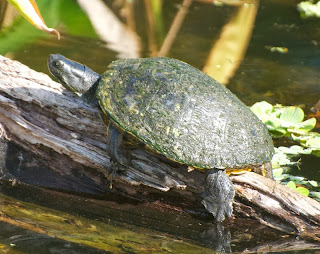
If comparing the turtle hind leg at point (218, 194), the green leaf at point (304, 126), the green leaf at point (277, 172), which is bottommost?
the turtle hind leg at point (218, 194)

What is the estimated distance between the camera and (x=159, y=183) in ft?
11.5

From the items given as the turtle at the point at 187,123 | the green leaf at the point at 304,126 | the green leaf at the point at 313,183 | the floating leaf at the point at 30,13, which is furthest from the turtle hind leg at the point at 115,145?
the green leaf at the point at 304,126

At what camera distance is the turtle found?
3.34 metres

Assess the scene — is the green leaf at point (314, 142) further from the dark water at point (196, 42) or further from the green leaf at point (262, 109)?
the green leaf at point (262, 109)

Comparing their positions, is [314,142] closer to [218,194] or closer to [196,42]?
[218,194]

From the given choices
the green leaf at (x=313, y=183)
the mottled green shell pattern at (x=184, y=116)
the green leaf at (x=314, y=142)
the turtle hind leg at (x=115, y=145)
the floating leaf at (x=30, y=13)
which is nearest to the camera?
the floating leaf at (x=30, y=13)

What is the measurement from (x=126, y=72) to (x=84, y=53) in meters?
3.25

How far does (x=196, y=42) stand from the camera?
7.67 metres

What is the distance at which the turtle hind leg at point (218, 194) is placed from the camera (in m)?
3.37

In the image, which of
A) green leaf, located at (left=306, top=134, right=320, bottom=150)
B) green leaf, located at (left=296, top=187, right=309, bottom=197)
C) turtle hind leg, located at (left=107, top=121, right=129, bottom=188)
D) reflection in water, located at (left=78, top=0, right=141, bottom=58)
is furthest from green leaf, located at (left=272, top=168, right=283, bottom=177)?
reflection in water, located at (left=78, top=0, right=141, bottom=58)

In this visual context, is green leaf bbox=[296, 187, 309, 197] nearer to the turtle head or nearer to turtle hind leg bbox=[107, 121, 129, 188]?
turtle hind leg bbox=[107, 121, 129, 188]

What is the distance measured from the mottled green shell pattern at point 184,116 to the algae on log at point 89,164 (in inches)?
9.2

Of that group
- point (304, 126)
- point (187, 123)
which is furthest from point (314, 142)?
point (187, 123)

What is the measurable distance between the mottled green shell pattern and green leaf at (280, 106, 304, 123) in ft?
5.20
